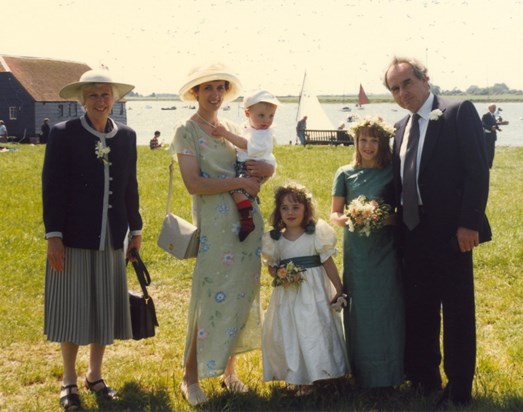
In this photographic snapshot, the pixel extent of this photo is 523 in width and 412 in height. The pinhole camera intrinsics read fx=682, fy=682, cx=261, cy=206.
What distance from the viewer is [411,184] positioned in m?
4.27

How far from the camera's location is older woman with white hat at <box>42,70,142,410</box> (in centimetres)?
433

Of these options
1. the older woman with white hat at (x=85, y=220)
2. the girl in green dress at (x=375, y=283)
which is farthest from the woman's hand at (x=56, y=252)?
the girl in green dress at (x=375, y=283)

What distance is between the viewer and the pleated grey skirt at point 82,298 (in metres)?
4.44

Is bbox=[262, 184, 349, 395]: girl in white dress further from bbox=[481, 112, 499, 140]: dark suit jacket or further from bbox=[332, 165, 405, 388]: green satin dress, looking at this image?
bbox=[481, 112, 499, 140]: dark suit jacket

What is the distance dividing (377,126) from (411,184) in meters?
0.51

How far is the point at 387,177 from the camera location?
4.59 metres

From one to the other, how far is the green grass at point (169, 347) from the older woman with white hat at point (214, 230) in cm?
38

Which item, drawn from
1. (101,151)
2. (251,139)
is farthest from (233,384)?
(101,151)

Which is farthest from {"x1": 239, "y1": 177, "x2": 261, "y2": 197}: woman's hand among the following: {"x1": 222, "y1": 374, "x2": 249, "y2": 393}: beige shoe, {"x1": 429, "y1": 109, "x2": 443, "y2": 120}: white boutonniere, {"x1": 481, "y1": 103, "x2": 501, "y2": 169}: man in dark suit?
{"x1": 481, "y1": 103, "x2": 501, "y2": 169}: man in dark suit

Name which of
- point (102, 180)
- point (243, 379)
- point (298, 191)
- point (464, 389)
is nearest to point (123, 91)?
point (102, 180)

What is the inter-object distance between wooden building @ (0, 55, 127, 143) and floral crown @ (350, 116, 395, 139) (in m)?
40.2

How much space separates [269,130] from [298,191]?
0.50 meters

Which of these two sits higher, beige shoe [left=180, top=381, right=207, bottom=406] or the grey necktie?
the grey necktie

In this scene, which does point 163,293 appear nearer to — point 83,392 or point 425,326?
point 83,392
